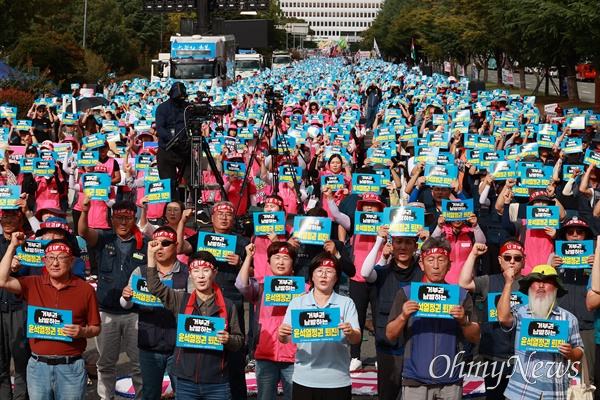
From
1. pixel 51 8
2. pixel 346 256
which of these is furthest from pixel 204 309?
pixel 51 8

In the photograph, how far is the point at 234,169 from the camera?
1373 cm

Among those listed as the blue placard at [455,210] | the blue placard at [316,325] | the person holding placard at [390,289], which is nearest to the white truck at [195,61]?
the blue placard at [455,210]

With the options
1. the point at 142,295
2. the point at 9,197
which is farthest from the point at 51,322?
the point at 9,197

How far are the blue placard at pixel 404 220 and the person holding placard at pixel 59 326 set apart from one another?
2474 mm

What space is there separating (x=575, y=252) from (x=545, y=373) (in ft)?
6.56

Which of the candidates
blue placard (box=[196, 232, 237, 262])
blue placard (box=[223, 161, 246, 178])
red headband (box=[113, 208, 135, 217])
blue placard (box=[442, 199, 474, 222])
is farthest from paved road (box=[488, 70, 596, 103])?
blue placard (box=[196, 232, 237, 262])

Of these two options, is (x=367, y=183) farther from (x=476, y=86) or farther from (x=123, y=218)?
(x=476, y=86)

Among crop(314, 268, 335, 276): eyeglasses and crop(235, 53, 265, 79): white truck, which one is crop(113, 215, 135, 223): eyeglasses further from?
crop(235, 53, 265, 79): white truck

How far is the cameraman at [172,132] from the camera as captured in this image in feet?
48.2

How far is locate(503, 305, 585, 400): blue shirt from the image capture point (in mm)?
7148

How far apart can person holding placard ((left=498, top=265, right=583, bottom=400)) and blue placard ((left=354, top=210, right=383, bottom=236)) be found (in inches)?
103

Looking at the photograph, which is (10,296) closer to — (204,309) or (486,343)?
(204,309)

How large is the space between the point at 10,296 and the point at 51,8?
1503 inches

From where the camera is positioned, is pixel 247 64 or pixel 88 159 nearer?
pixel 88 159
